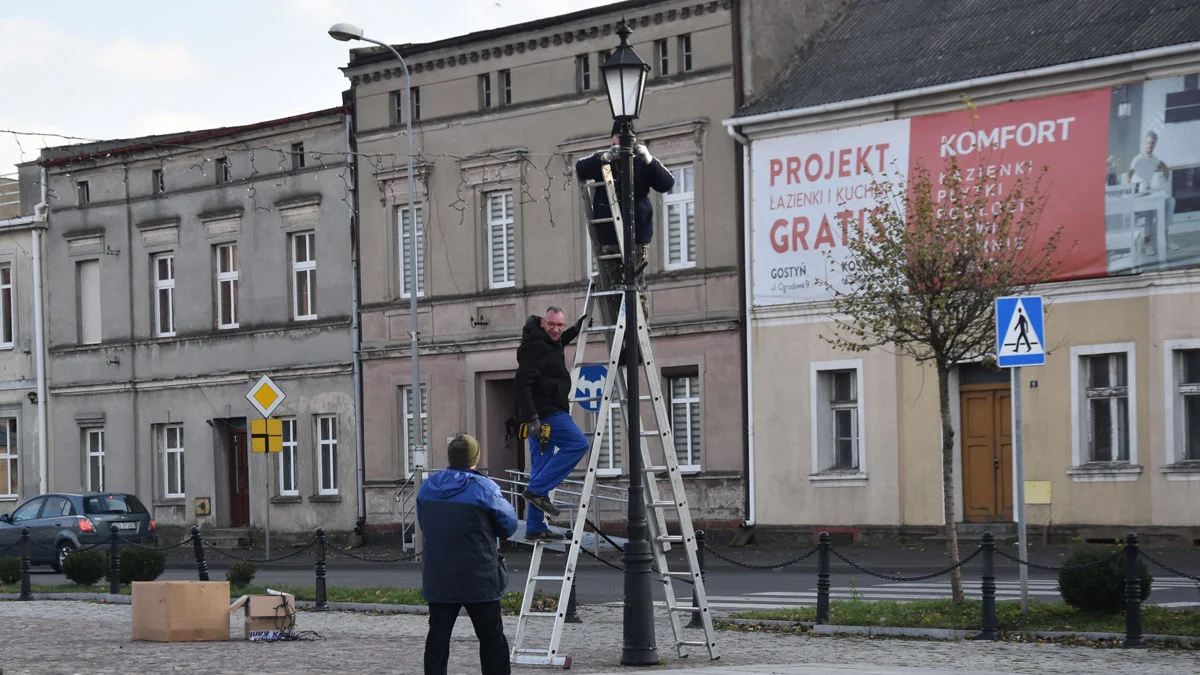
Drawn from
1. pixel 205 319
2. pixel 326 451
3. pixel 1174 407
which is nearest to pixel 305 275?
pixel 205 319

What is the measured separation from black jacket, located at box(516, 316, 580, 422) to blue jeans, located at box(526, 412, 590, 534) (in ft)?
0.44

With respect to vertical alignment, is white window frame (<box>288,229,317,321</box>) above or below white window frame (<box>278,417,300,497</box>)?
above

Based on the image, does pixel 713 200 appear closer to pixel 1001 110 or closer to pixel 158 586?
pixel 1001 110

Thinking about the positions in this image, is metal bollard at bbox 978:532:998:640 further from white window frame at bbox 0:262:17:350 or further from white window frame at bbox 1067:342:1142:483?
white window frame at bbox 0:262:17:350

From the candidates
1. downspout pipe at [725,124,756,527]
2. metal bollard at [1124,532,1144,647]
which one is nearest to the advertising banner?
downspout pipe at [725,124,756,527]

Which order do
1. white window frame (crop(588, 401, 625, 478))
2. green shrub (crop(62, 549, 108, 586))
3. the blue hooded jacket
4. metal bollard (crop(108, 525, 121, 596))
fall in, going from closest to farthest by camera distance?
the blue hooded jacket, metal bollard (crop(108, 525, 121, 596)), green shrub (crop(62, 549, 108, 586)), white window frame (crop(588, 401, 625, 478))

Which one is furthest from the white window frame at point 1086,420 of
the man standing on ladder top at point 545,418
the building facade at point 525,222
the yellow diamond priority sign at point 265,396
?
the man standing on ladder top at point 545,418

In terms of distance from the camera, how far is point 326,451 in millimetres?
41812

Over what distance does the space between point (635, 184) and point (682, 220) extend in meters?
20.7

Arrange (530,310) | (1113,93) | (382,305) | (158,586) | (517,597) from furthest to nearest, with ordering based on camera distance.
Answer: (382,305)
(530,310)
(1113,93)
(517,597)
(158,586)

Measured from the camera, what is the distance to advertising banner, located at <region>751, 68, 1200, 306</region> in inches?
1128

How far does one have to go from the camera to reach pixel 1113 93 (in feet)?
96.7

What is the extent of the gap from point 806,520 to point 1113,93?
906cm

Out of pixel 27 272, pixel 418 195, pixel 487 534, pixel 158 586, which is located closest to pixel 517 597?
pixel 158 586
